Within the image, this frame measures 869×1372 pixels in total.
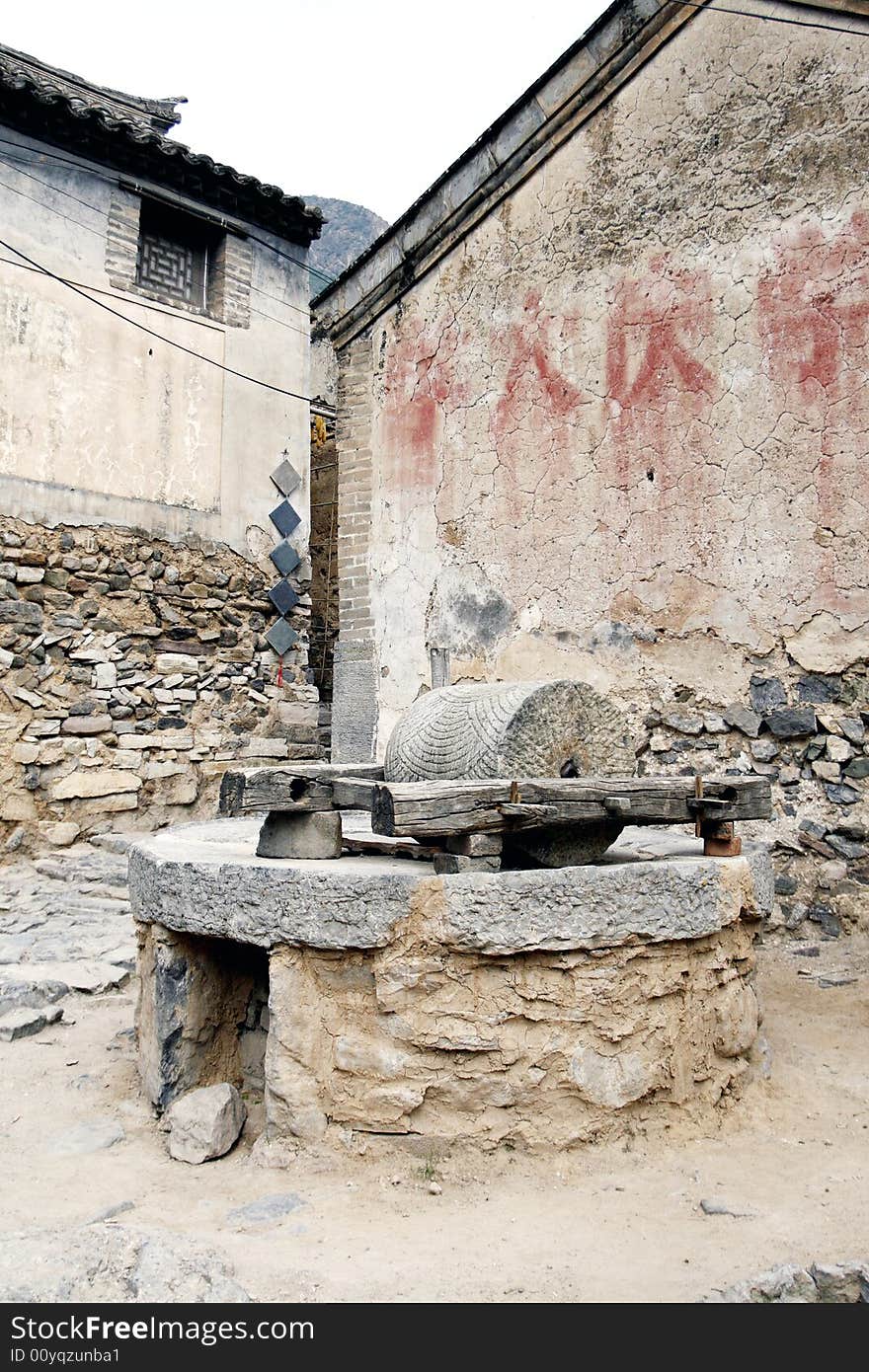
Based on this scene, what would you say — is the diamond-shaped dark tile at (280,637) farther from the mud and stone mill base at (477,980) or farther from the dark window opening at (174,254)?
the mud and stone mill base at (477,980)

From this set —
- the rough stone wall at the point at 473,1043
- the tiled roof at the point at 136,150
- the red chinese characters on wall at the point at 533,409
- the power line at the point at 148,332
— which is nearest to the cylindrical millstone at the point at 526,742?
the rough stone wall at the point at 473,1043

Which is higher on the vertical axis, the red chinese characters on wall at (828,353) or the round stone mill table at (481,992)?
the red chinese characters on wall at (828,353)

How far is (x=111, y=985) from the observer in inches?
180

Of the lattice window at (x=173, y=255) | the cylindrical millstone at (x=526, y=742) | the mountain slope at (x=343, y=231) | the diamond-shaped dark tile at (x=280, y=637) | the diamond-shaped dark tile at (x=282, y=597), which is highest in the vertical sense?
the mountain slope at (x=343, y=231)

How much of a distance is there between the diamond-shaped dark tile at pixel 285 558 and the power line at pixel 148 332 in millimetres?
1307

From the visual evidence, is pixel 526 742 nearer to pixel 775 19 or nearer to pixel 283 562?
pixel 775 19

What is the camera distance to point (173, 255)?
25.4ft

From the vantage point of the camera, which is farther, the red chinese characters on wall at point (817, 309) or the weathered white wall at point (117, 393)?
the weathered white wall at point (117, 393)

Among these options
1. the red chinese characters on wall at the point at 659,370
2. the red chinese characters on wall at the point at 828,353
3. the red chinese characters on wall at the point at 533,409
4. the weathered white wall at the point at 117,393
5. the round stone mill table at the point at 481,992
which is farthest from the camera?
the weathered white wall at the point at 117,393

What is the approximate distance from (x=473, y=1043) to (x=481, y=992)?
0.48 ft

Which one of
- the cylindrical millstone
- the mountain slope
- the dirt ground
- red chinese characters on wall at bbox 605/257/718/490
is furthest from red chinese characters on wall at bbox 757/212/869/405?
the mountain slope

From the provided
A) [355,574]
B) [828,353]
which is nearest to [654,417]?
[828,353]

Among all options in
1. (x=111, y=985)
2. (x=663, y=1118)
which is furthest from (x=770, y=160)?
(x=111, y=985)

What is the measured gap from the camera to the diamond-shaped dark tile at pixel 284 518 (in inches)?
314
